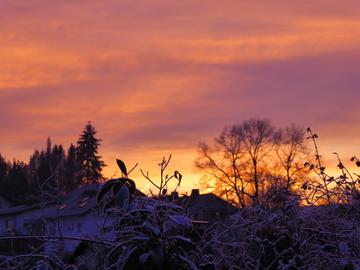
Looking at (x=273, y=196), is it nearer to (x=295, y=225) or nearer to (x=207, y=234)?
(x=295, y=225)

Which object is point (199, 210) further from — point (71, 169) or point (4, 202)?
point (4, 202)

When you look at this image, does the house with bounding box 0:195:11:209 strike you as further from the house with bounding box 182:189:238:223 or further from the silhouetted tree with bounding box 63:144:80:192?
the silhouetted tree with bounding box 63:144:80:192

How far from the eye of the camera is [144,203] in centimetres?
395

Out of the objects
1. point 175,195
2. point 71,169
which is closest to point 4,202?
point 71,169

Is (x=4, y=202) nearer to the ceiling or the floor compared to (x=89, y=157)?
nearer to the ceiling

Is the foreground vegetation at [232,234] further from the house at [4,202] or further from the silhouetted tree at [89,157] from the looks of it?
the house at [4,202]

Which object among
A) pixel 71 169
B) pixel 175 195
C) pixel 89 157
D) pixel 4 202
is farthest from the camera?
pixel 4 202

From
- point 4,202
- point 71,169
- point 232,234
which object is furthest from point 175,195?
point 4,202

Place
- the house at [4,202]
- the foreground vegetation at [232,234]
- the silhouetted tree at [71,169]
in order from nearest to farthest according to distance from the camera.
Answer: the foreground vegetation at [232,234], the silhouetted tree at [71,169], the house at [4,202]

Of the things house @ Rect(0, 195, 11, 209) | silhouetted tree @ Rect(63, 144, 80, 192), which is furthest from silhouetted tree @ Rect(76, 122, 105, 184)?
house @ Rect(0, 195, 11, 209)

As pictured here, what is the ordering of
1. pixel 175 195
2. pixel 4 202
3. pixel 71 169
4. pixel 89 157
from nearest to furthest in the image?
pixel 175 195, pixel 89 157, pixel 71 169, pixel 4 202

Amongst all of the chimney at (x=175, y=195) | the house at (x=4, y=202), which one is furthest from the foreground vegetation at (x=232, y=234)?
the house at (x=4, y=202)

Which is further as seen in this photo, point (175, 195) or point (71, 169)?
point (71, 169)

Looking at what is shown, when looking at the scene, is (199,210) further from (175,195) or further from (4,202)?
(4,202)
